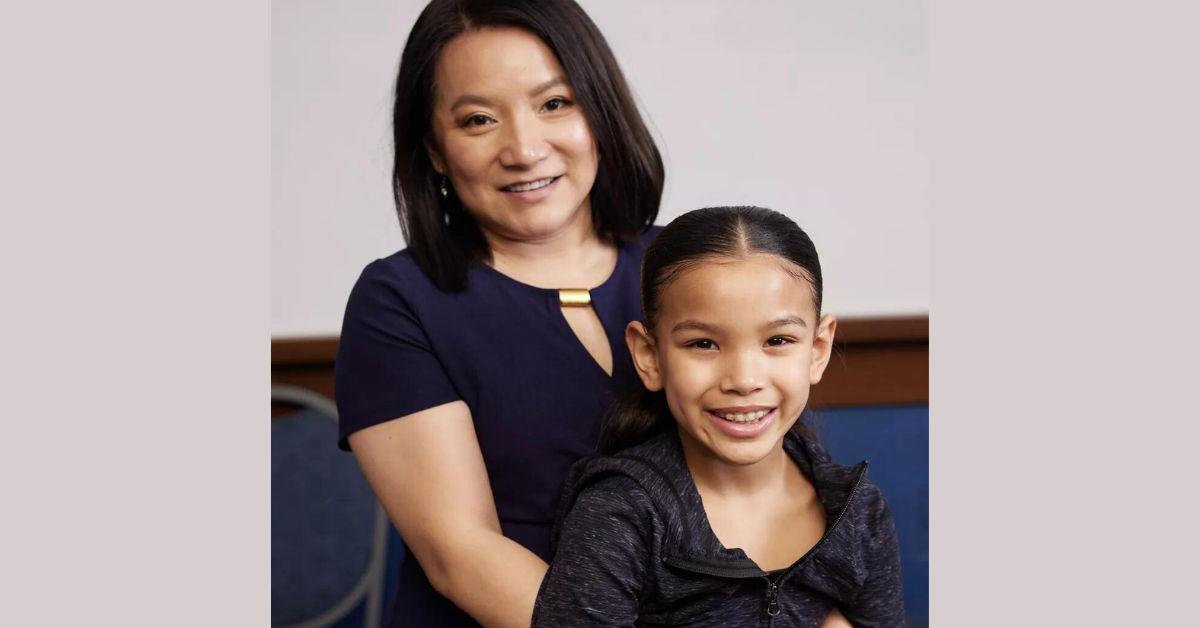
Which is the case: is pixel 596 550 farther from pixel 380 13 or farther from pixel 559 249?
pixel 380 13

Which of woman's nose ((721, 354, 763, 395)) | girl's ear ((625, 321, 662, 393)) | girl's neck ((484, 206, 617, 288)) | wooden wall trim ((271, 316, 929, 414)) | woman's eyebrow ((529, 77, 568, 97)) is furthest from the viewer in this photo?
wooden wall trim ((271, 316, 929, 414))

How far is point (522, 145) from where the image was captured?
154cm

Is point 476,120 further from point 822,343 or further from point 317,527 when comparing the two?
point 317,527

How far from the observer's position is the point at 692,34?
2.48 m

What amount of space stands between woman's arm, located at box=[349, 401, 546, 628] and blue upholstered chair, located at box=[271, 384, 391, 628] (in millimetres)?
1010

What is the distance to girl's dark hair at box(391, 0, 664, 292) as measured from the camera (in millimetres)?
1586

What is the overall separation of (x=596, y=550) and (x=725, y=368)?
0.83ft

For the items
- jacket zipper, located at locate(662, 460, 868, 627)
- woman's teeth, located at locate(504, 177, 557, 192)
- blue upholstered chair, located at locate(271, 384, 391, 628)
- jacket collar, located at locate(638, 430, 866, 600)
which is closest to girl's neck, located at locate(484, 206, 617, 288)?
woman's teeth, located at locate(504, 177, 557, 192)

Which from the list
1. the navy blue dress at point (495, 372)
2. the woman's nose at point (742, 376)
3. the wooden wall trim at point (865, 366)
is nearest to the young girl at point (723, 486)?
the woman's nose at point (742, 376)

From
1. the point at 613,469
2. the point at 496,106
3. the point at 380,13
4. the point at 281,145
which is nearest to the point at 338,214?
the point at 281,145

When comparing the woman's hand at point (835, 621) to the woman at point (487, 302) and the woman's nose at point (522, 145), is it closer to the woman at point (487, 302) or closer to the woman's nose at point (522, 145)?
the woman at point (487, 302)

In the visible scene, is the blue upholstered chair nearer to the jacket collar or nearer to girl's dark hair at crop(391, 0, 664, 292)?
girl's dark hair at crop(391, 0, 664, 292)

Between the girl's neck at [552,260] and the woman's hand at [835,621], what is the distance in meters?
0.56

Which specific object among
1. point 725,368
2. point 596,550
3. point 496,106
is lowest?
point 596,550
